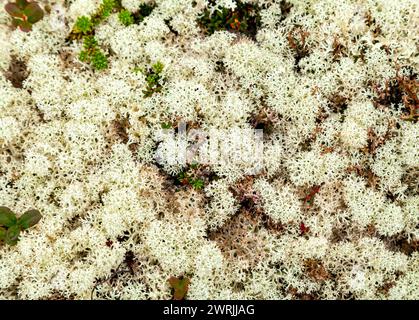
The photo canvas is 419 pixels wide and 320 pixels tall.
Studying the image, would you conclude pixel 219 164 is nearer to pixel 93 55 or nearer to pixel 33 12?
pixel 93 55

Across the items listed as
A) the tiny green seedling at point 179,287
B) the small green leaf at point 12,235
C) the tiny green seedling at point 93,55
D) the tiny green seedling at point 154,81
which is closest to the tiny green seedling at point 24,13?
the tiny green seedling at point 93,55

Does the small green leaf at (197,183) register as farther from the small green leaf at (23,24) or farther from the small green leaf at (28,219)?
the small green leaf at (23,24)

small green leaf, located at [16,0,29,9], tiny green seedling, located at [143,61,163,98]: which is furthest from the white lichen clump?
small green leaf, located at [16,0,29,9]

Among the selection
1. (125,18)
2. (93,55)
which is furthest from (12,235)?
(125,18)

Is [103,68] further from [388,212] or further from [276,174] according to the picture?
[388,212]

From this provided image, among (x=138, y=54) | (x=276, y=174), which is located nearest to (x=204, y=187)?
(x=276, y=174)
